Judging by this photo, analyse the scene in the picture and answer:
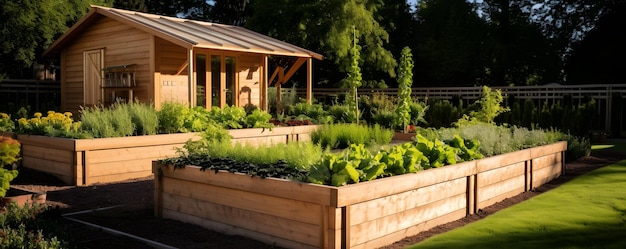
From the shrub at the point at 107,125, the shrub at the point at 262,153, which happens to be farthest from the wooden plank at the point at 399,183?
the shrub at the point at 107,125

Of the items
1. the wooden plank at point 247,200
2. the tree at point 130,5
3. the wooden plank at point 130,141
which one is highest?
the tree at point 130,5

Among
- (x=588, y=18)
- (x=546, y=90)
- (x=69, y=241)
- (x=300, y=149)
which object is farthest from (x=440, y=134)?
(x=588, y=18)

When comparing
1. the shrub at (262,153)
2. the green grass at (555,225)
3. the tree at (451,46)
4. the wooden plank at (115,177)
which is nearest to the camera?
the green grass at (555,225)

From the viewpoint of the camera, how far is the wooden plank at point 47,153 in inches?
316

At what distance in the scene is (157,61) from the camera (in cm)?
1408

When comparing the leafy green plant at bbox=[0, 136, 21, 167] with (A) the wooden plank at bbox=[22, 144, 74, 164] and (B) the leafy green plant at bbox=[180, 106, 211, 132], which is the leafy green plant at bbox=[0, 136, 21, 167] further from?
(B) the leafy green plant at bbox=[180, 106, 211, 132]

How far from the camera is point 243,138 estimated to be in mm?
10227

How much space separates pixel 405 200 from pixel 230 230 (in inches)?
63.9

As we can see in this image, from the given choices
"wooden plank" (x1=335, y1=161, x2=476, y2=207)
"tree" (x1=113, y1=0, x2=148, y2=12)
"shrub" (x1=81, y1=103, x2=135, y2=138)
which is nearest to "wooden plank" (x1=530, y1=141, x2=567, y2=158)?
"wooden plank" (x1=335, y1=161, x2=476, y2=207)

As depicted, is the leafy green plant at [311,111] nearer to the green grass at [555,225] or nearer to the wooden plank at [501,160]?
the wooden plank at [501,160]

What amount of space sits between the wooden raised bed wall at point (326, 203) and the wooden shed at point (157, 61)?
7.33m

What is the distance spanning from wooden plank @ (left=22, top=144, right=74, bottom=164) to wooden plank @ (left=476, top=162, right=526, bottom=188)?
5.52 meters

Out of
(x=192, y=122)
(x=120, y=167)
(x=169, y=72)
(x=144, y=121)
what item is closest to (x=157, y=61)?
(x=169, y=72)

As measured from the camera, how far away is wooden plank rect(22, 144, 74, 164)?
26.3 ft
